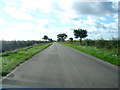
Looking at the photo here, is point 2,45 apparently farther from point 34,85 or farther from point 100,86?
point 100,86

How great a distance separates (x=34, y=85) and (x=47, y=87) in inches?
23.3

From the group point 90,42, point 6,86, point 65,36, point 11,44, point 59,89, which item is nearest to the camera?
point 59,89

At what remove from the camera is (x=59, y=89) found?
486 centimetres

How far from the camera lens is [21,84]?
17.8 feet

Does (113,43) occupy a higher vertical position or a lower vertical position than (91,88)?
higher

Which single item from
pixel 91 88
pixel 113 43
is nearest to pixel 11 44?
pixel 113 43

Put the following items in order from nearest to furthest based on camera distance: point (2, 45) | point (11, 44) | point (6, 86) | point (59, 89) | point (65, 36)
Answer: point (59, 89) < point (6, 86) < point (2, 45) < point (11, 44) < point (65, 36)

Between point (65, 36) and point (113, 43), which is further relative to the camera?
point (65, 36)

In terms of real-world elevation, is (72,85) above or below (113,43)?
below

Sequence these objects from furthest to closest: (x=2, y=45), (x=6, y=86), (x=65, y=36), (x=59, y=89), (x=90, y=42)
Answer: (x=65, y=36) < (x=90, y=42) < (x=2, y=45) < (x=6, y=86) < (x=59, y=89)

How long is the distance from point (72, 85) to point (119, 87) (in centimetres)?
186

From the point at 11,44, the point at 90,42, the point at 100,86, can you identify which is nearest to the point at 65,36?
the point at 90,42

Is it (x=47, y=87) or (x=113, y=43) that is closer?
(x=47, y=87)

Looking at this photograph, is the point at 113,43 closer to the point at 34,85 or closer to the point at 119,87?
the point at 119,87
